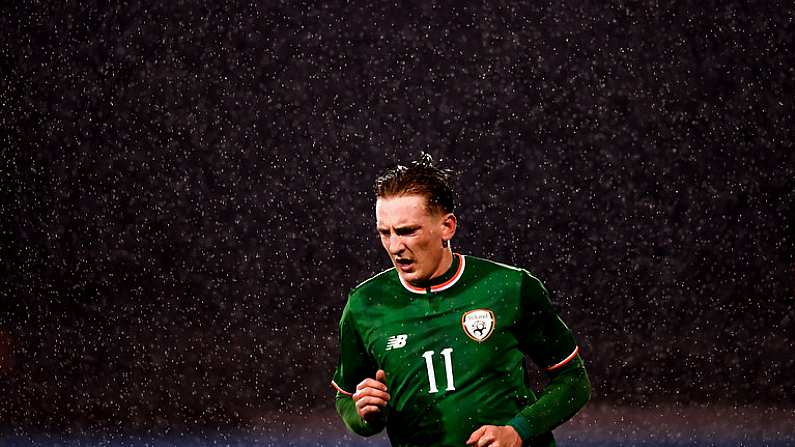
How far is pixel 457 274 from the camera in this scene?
7.88 feet

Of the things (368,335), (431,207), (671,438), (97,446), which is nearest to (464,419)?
(368,335)

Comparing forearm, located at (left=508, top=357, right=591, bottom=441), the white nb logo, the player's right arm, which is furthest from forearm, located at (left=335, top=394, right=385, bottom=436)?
forearm, located at (left=508, top=357, right=591, bottom=441)

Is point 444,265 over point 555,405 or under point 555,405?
over

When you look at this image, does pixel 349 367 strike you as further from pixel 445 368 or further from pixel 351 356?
pixel 445 368

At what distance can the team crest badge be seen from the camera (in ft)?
Result: 7.55

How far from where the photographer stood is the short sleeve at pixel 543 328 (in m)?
2.34

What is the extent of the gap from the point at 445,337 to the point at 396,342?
112mm

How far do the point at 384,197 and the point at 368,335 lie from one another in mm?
335

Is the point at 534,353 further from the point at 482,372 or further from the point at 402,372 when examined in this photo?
the point at 402,372

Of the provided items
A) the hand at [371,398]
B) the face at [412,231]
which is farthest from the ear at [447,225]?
the hand at [371,398]

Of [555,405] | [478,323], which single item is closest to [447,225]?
[478,323]

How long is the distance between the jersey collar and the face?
6 centimetres

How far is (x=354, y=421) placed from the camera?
228 centimetres

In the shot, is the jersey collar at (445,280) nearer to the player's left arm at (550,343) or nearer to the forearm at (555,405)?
the player's left arm at (550,343)
